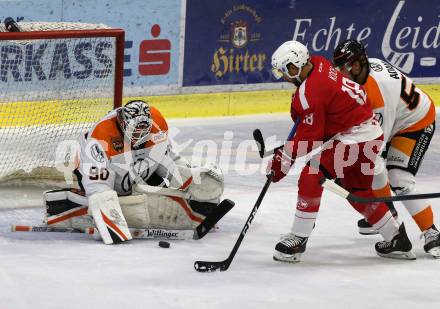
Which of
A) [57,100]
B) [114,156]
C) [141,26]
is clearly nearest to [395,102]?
[114,156]

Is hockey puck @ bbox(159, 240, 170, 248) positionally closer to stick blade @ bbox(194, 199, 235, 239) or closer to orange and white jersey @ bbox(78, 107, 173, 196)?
stick blade @ bbox(194, 199, 235, 239)

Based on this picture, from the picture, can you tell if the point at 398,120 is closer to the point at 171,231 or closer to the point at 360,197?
the point at 360,197

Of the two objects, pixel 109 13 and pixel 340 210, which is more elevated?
pixel 109 13

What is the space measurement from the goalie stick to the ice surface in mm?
52


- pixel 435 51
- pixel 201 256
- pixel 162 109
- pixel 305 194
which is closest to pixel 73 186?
pixel 201 256

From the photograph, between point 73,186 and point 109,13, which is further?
point 109,13

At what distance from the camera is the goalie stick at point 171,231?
595cm

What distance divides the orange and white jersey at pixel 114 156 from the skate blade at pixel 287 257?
36.1 inches

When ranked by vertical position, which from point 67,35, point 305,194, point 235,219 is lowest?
point 235,219

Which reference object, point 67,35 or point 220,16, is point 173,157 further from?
point 220,16

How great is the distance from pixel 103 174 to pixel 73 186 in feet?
3.02

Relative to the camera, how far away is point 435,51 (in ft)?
33.7

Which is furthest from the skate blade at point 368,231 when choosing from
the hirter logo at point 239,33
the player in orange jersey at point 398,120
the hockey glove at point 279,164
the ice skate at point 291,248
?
the hirter logo at point 239,33

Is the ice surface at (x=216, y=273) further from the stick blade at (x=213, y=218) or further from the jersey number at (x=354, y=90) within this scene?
the jersey number at (x=354, y=90)
